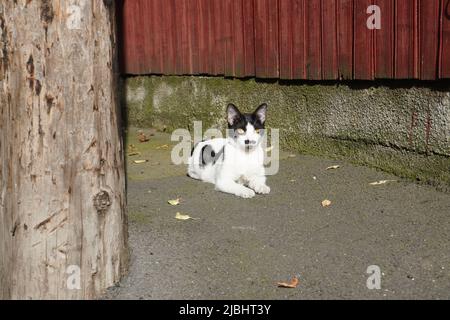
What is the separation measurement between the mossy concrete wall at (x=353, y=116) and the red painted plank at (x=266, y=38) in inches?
7.9

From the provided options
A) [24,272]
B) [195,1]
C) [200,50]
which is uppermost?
[195,1]

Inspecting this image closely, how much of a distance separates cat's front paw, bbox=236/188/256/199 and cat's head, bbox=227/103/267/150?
1.91ft

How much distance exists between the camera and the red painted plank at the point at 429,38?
5.80 meters

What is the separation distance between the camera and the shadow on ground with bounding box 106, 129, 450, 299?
12.5 feet

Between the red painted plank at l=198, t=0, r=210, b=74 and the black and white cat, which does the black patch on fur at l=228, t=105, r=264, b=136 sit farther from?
the red painted plank at l=198, t=0, r=210, b=74

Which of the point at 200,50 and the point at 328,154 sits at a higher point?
the point at 200,50

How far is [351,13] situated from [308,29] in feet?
2.30

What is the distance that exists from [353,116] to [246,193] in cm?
176

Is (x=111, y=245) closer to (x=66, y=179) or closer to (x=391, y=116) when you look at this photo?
(x=66, y=179)

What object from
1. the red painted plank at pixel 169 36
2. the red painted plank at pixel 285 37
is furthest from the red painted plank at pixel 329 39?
the red painted plank at pixel 169 36

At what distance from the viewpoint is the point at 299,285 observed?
3852 millimetres

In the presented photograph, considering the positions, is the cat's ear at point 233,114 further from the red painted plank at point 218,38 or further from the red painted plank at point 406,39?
the red painted plank at point 218,38

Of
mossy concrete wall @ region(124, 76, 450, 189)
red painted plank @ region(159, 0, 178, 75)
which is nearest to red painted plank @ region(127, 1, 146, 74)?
red painted plank @ region(159, 0, 178, 75)

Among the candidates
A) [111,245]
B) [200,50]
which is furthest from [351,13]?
[111,245]
